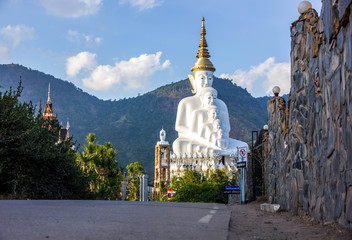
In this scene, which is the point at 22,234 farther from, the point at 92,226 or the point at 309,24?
the point at 309,24

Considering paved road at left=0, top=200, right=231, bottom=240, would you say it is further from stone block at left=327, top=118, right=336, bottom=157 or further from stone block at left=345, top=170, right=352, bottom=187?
stone block at left=327, top=118, right=336, bottom=157

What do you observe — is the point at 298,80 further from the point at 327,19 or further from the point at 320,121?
the point at 327,19

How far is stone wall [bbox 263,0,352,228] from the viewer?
5871mm

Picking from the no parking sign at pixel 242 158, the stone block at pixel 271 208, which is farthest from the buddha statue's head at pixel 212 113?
the stone block at pixel 271 208

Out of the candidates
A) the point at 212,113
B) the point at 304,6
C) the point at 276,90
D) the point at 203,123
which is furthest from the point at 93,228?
the point at 212,113

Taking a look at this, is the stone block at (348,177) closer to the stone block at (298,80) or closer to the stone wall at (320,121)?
the stone wall at (320,121)

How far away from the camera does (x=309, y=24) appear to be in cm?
920

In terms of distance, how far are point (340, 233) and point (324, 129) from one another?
6.55 ft

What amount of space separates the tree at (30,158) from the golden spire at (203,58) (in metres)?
39.1

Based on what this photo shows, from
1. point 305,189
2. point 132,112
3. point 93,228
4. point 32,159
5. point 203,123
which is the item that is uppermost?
point 132,112

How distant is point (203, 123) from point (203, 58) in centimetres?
807

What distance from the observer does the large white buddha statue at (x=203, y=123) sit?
54281 millimetres

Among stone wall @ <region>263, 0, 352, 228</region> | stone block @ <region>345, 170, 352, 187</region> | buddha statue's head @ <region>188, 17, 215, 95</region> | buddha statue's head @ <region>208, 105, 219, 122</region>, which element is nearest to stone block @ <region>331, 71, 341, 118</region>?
stone wall @ <region>263, 0, 352, 228</region>

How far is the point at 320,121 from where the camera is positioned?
25.3ft
